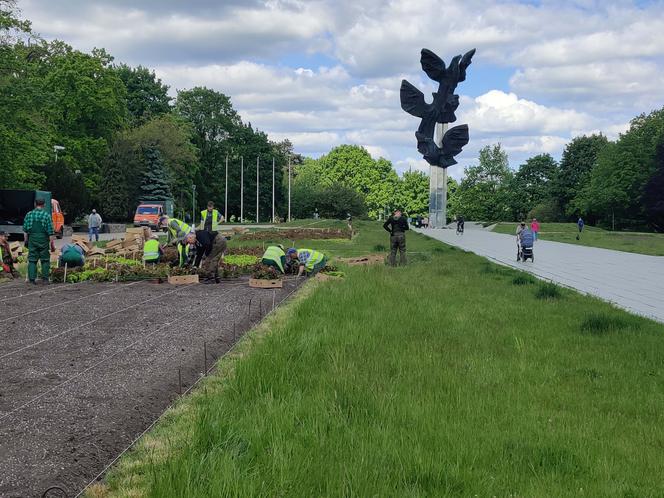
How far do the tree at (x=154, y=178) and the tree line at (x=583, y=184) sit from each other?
136 ft

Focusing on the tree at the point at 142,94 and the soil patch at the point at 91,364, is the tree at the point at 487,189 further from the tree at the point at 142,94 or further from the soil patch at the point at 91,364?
the soil patch at the point at 91,364

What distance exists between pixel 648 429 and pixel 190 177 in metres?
79.1

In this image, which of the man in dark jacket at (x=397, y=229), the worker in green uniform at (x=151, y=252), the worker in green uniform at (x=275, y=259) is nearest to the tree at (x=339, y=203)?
the man in dark jacket at (x=397, y=229)

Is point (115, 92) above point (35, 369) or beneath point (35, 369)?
above

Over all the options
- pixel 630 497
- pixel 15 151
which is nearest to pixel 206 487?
pixel 630 497

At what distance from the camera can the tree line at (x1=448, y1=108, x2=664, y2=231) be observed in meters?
75.2

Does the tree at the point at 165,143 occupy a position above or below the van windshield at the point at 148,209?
above

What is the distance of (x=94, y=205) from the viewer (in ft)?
189

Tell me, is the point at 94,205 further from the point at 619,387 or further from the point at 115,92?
the point at 619,387

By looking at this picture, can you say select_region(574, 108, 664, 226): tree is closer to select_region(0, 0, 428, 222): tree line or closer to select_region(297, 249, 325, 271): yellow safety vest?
select_region(0, 0, 428, 222): tree line

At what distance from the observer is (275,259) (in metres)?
16.0

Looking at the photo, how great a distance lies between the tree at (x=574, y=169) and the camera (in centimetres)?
9081

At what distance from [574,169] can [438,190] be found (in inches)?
1391

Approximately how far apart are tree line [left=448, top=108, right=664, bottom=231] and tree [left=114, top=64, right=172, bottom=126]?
45.3 metres
